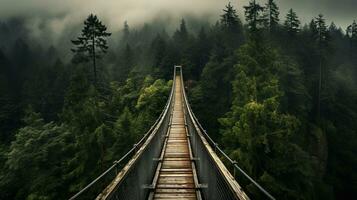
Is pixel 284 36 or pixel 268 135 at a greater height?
pixel 284 36

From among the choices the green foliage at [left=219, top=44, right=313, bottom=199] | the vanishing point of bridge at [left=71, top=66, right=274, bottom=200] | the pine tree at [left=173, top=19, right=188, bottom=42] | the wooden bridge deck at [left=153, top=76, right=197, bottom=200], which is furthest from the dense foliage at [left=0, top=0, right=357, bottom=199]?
the pine tree at [left=173, top=19, right=188, bottom=42]

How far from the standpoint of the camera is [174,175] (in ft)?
27.7

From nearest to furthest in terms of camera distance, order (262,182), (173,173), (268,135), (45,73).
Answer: (173,173) → (262,182) → (268,135) → (45,73)

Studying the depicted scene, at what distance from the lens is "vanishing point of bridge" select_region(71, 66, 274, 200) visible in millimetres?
4203

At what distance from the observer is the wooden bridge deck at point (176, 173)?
696 centimetres

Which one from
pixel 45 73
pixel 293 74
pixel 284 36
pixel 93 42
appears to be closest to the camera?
pixel 93 42

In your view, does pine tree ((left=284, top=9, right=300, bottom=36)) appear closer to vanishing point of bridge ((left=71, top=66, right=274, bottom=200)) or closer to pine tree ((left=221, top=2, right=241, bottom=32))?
pine tree ((left=221, top=2, right=241, bottom=32))

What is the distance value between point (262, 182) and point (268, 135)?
151 inches

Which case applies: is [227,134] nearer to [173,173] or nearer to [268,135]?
[268,135]

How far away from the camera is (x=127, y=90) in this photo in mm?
50250

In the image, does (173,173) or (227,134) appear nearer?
(173,173)

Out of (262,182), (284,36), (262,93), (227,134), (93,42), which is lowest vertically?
(262,182)

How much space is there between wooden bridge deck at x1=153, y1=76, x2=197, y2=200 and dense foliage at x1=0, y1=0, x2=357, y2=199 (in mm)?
7892

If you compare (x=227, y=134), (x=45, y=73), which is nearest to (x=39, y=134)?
(x=227, y=134)
